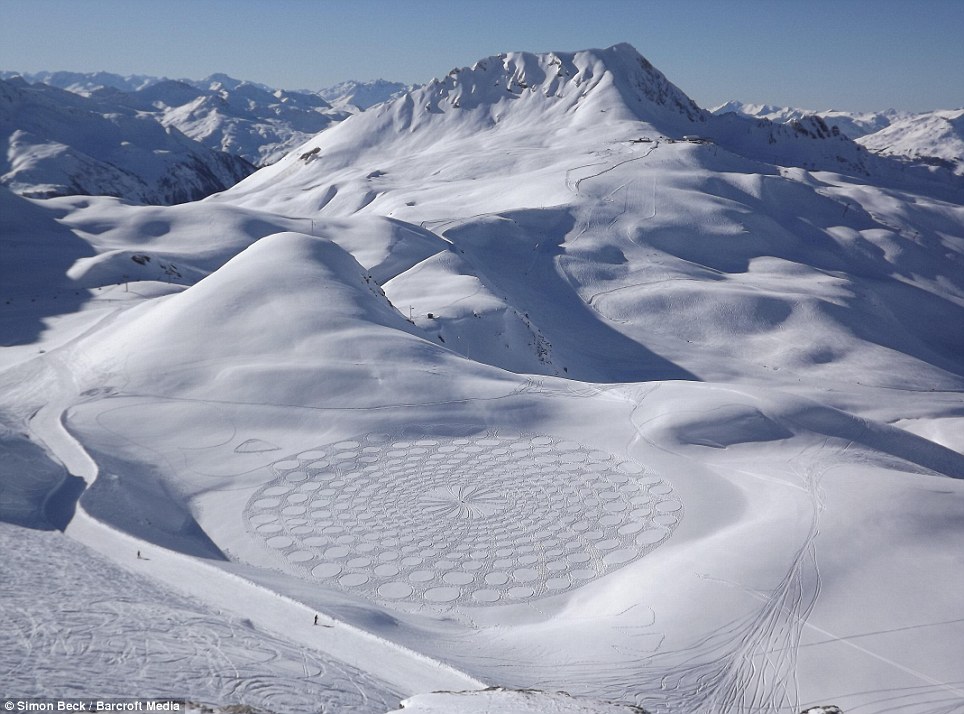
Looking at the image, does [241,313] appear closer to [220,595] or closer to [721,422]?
[220,595]

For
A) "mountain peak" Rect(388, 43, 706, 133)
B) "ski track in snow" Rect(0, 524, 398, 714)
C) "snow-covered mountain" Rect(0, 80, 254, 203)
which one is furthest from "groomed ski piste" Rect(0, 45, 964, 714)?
"snow-covered mountain" Rect(0, 80, 254, 203)

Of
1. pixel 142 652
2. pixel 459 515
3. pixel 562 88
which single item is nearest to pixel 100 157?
pixel 562 88

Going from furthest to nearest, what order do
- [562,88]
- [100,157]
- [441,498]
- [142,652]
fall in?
[100,157] → [562,88] → [441,498] → [142,652]

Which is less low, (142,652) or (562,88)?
(562,88)

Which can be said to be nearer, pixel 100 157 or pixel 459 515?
pixel 459 515

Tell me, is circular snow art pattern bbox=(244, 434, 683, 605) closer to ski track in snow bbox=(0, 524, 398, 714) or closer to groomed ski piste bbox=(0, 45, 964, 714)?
groomed ski piste bbox=(0, 45, 964, 714)

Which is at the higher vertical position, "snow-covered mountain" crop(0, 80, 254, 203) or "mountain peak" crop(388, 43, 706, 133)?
"mountain peak" crop(388, 43, 706, 133)

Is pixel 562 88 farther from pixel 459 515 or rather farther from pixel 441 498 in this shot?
pixel 459 515

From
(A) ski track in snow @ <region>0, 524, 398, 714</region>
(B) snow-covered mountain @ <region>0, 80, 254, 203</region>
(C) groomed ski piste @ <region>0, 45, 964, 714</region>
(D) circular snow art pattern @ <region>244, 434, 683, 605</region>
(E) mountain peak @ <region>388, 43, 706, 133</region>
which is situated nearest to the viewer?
(A) ski track in snow @ <region>0, 524, 398, 714</region>
